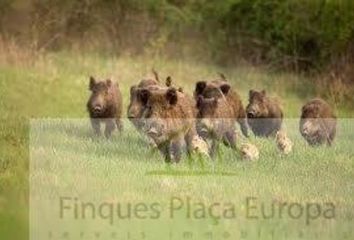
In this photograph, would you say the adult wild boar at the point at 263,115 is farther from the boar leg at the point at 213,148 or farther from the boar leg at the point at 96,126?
the boar leg at the point at 96,126

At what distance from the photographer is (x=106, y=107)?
134 inches

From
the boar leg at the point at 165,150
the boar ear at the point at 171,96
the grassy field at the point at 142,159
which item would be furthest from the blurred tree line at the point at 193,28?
the boar leg at the point at 165,150

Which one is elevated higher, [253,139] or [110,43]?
[110,43]

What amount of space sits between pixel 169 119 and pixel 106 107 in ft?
0.58

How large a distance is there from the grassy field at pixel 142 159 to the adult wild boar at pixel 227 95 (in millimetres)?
23

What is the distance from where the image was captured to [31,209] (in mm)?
3318

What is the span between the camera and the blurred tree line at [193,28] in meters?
3.42

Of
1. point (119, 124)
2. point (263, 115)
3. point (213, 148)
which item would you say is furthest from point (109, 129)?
point (263, 115)

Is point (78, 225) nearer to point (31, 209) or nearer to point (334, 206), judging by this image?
point (31, 209)

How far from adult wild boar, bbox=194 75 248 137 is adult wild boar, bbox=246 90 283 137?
18mm

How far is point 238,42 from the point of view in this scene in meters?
3.45

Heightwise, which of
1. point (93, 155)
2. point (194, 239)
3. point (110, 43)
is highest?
point (110, 43)

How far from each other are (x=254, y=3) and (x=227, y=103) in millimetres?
261

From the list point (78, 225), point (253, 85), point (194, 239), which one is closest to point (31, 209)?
→ point (78, 225)
